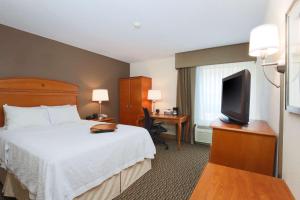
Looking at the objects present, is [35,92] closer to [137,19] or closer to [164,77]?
[137,19]

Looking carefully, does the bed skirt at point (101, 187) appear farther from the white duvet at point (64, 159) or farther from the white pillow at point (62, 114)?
the white pillow at point (62, 114)

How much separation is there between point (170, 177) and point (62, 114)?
88.0 inches

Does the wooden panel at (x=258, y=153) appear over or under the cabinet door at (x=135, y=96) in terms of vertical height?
under

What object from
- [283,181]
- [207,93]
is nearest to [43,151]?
[283,181]

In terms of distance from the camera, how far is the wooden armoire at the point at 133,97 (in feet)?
14.4

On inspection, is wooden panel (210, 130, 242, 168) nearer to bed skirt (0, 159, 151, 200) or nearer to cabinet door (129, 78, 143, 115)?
bed skirt (0, 159, 151, 200)

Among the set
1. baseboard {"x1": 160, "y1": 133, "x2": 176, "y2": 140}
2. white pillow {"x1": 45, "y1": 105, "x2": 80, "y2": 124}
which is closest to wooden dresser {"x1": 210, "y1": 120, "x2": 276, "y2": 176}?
white pillow {"x1": 45, "y1": 105, "x2": 80, "y2": 124}

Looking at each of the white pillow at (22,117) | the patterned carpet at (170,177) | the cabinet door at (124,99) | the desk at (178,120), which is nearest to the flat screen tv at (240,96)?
the patterned carpet at (170,177)

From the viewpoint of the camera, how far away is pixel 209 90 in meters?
3.83

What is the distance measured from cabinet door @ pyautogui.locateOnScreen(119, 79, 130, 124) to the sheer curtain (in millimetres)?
1987

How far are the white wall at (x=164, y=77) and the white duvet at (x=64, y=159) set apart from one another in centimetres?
249

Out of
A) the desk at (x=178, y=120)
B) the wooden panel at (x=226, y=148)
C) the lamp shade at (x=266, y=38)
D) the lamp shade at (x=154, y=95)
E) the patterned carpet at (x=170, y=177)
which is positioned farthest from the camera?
the lamp shade at (x=154, y=95)

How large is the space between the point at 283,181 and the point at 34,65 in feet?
12.5

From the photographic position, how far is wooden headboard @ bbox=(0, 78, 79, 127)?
8.30 feet
